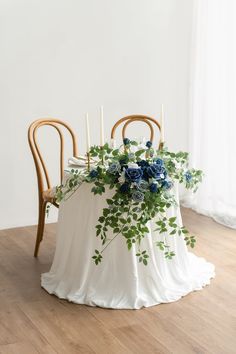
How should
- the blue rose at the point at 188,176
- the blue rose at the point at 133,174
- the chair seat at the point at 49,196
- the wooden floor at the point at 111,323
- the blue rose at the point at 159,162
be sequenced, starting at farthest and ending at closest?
the chair seat at the point at 49,196
the blue rose at the point at 188,176
the blue rose at the point at 159,162
the blue rose at the point at 133,174
the wooden floor at the point at 111,323

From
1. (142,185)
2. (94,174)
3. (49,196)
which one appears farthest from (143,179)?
(49,196)

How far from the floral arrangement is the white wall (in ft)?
5.39

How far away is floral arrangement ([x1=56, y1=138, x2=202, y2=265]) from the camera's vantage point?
3.14m

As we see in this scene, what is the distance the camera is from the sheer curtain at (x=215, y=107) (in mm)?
5051

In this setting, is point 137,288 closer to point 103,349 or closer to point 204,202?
point 103,349

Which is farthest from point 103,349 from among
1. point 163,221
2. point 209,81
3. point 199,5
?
point 199,5

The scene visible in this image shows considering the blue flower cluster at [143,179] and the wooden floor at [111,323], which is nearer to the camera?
the wooden floor at [111,323]

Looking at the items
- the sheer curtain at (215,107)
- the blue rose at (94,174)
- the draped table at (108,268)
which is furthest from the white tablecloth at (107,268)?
the sheer curtain at (215,107)

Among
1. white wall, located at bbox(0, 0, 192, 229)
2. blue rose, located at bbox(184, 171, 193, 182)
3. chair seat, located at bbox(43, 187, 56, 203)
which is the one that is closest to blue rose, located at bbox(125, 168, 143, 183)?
blue rose, located at bbox(184, 171, 193, 182)

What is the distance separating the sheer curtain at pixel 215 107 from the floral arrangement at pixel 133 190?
180cm

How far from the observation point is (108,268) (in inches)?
132

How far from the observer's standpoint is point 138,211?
→ 317cm

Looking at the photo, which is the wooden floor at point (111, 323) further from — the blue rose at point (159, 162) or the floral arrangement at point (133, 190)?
the blue rose at point (159, 162)

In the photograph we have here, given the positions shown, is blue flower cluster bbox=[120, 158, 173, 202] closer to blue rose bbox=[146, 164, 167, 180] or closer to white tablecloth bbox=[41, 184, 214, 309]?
blue rose bbox=[146, 164, 167, 180]
